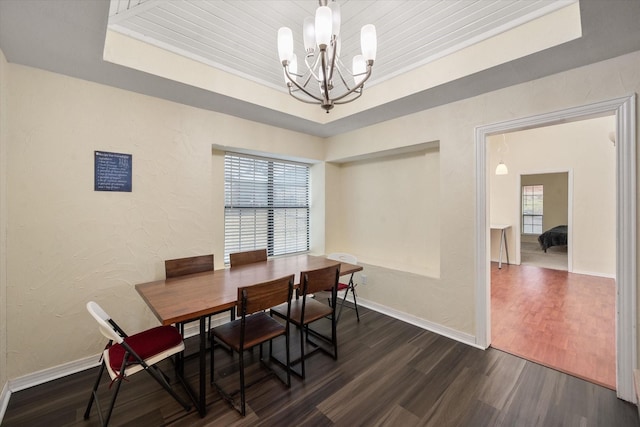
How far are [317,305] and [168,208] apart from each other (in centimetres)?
176

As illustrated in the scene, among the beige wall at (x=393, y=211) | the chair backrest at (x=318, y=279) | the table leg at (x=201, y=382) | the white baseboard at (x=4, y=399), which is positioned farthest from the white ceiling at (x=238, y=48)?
the white baseboard at (x=4, y=399)

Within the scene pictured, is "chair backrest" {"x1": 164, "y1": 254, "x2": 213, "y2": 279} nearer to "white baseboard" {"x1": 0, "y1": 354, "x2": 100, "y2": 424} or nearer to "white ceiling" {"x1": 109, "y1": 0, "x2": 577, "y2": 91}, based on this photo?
"white baseboard" {"x1": 0, "y1": 354, "x2": 100, "y2": 424}

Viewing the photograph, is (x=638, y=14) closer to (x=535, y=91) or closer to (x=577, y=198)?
(x=535, y=91)

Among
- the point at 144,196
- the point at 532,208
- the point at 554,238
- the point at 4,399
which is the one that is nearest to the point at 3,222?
the point at 144,196

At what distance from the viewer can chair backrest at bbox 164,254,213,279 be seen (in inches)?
91.5

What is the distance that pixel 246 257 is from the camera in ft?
9.51

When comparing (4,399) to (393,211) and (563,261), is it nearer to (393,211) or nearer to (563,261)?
(393,211)

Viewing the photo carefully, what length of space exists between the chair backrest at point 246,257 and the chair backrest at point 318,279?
1.07 meters

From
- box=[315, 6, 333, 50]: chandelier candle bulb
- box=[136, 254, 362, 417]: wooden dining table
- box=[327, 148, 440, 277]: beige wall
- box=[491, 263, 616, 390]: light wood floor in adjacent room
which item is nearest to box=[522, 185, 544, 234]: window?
box=[491, 263, 616, 390]: light wood floor in adjacent room

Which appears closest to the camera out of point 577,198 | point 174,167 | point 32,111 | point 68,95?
point 32,111

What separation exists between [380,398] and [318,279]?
95cm

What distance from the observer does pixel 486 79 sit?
2.19 metres

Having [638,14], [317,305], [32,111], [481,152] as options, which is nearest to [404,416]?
[317,305]

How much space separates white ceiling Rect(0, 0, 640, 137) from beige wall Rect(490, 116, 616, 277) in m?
4.02
